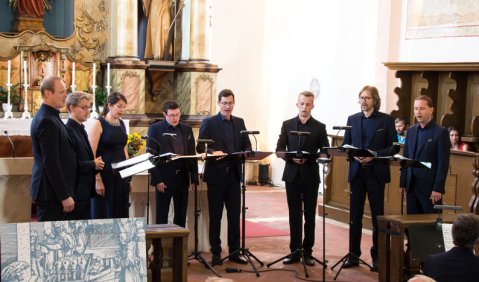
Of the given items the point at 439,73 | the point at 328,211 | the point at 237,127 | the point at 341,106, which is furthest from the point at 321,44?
the point at 237,127

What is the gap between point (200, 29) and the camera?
12547 millimetres

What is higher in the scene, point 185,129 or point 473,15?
point 473,15

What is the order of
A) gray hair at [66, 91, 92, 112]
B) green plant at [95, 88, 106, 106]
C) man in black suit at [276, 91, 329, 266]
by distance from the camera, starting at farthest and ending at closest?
green plant at [95, 88, 106, 106], man in black suit at [276, 91, 329, 266], gray hair at [66, 91, 92, 112]

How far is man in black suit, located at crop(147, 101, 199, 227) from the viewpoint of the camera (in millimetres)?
7297

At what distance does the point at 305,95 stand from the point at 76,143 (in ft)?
7.72

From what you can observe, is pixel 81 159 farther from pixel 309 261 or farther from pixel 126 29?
pixel 126 29

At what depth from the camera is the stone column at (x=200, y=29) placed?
1251cm

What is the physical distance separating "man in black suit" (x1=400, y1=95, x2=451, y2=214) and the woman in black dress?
2512 mm

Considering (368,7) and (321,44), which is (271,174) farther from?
(368,7)

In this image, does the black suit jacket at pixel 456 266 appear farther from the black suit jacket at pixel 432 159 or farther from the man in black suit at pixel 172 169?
the man in black suit at pixel 172 169

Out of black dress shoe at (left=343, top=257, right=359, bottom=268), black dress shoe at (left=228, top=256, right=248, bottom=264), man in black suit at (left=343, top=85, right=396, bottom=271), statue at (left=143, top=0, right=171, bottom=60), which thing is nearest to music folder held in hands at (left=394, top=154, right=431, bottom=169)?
man in black suit at (left=343, top=85, right=396, bottom=271)

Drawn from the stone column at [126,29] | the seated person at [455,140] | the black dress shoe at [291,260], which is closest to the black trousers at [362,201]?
the black dress shoe at [291,260]

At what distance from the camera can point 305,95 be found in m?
7.35

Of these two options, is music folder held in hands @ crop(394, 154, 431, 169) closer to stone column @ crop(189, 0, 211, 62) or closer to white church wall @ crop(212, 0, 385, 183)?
white church wall @ crop(212, 0, 385, 183)
